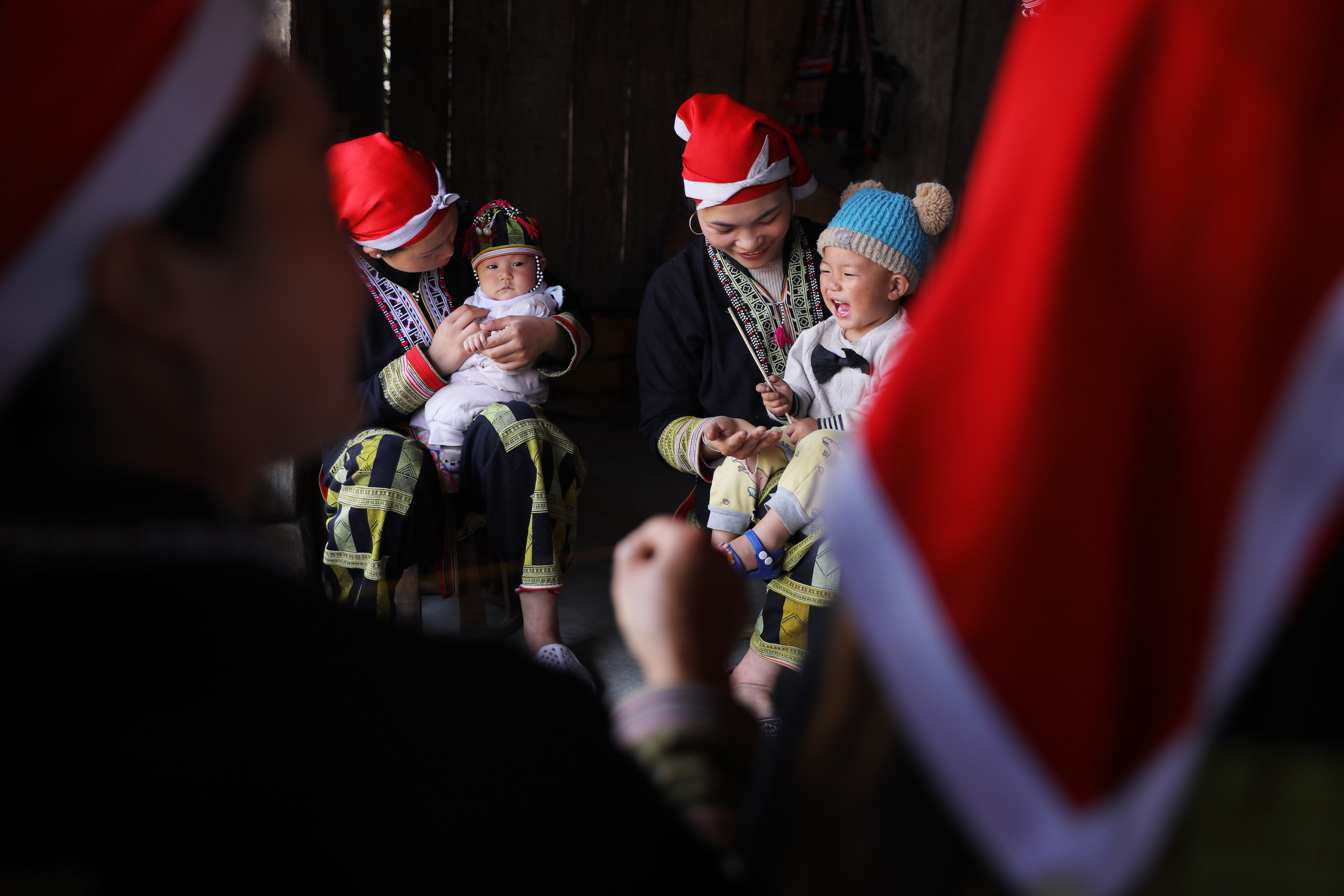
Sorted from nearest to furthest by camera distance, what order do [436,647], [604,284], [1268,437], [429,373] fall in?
[1268,437], [436,647], [429,373], [604,284]

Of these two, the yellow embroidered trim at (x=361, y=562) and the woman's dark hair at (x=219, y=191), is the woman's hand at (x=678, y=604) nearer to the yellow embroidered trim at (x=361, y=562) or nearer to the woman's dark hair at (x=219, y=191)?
the woman's dark hair at (x=219, y=191)

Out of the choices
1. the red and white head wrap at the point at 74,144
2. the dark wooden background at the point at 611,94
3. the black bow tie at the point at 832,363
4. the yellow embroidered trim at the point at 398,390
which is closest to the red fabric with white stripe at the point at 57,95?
the red and white head wrap at the point at 74,144

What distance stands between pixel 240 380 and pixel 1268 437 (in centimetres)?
61

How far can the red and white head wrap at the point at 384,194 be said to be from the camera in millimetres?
2295

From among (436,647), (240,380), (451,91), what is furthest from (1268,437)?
(451,91)

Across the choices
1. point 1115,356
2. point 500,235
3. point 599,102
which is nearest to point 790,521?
point 500,235

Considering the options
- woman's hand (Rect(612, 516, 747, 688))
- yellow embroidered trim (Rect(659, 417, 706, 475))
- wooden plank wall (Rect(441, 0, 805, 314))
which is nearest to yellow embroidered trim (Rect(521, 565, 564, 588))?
yellow embroidered trim (Rect(659, 417, 706, 475))

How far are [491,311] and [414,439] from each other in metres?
0.42

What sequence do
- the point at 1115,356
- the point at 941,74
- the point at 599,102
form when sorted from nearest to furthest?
1. the point at 1115,356
2. the point at 941,74
3. the point at 599,102

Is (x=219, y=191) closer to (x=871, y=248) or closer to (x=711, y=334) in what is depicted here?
(x=871, y=248)

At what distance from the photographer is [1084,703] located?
508 millimetres

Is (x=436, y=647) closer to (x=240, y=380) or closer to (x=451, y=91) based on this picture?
A: (x=240, y=380)

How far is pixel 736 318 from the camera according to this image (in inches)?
101

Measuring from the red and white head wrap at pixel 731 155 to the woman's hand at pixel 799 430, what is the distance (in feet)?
1.95
